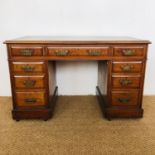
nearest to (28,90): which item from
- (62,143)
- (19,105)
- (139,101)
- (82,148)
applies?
(19,105)

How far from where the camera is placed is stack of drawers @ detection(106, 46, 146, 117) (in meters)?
1.54

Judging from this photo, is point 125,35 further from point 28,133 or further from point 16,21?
point 28,133

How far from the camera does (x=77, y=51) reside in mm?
1534

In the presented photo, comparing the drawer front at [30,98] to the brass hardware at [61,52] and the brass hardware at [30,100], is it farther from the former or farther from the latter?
the brass hardware at [61,52]

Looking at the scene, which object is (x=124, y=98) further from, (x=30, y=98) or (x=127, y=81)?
(x=30, y=98)

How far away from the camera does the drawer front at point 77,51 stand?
1527 mm

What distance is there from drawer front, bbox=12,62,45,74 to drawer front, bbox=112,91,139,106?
716 mm

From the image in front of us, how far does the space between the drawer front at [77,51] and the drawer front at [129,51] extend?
0.30 feet

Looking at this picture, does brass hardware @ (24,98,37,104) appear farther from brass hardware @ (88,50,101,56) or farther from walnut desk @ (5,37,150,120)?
brass hardware @ (88,50,101,56)

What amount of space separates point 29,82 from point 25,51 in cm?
28

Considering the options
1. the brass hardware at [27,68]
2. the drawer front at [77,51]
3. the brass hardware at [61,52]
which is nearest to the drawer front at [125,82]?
the drawer front at [77,51]

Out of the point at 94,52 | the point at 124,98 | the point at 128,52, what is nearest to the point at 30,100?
the point at 94,52

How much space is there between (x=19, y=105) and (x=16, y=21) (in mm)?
973

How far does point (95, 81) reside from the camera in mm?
2268
